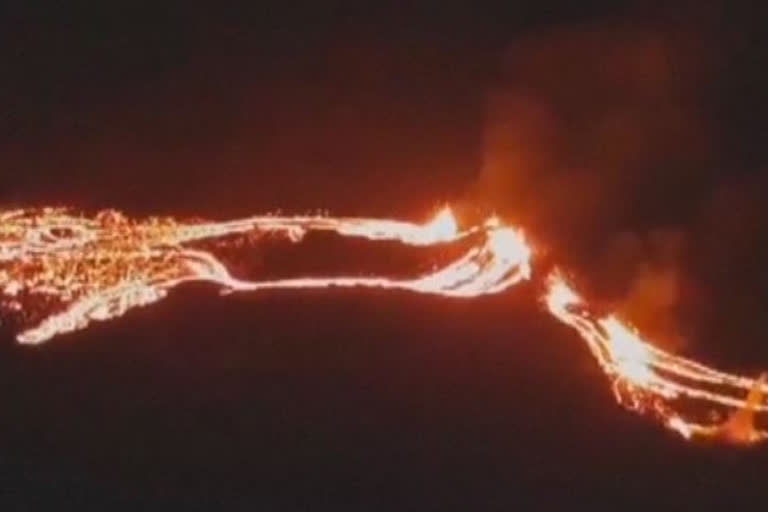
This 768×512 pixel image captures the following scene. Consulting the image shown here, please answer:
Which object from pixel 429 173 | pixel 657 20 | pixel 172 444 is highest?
pixel 657 20

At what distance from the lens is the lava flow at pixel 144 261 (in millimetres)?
2170

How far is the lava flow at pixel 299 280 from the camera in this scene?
2174 millimetres

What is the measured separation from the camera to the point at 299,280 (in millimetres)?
2215

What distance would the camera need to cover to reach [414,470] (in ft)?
7.27

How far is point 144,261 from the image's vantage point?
2.20 metres

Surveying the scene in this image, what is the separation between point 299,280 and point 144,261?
0.60 feet

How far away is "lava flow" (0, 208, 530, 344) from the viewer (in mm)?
2170

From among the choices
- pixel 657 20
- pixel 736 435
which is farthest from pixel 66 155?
pixel 736 435

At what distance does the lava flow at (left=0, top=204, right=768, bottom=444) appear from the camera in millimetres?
2174

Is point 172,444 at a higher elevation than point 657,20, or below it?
below

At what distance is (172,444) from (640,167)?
649 mm

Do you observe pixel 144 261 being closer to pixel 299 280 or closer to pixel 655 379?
pixel 299 280

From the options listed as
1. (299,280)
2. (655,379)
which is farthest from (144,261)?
(655,379)

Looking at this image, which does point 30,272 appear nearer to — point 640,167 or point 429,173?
point 429,173
